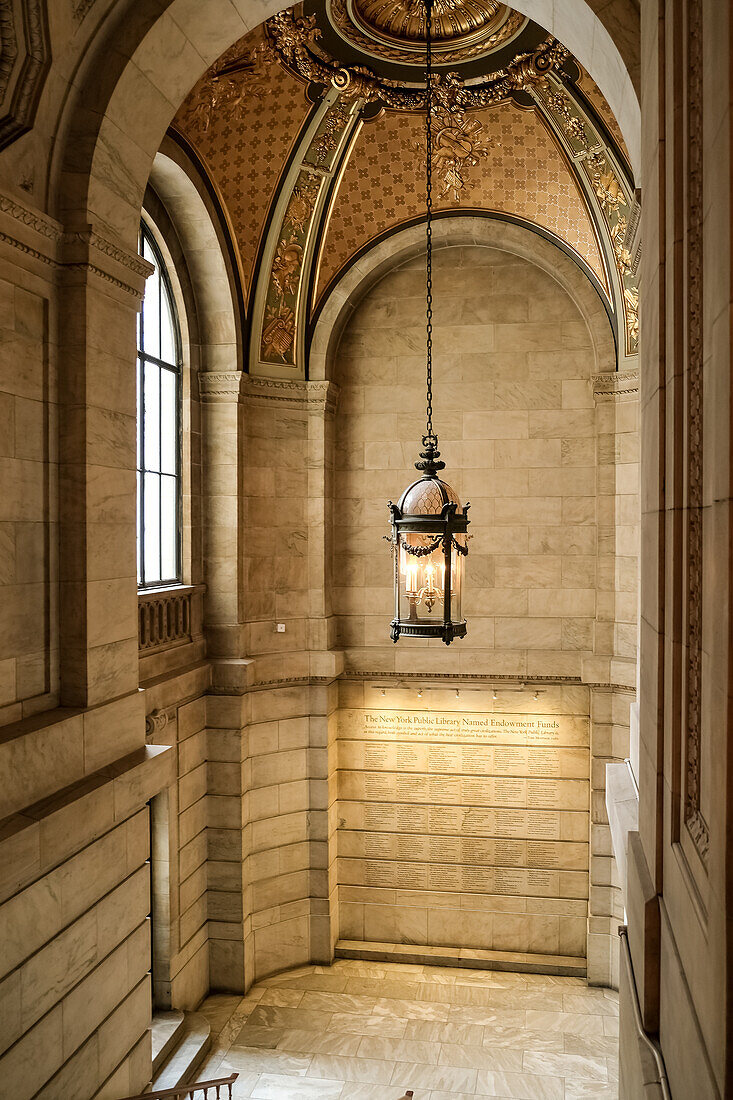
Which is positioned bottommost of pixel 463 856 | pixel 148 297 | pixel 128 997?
pixel 463 856

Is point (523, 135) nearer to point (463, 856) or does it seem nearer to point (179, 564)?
point (179, 564)

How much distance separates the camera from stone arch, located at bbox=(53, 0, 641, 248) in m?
5.68

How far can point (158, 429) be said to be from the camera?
34.0 ft

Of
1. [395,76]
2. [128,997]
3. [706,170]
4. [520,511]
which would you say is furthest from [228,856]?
[706,170]

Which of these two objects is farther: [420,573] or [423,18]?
[423,18]

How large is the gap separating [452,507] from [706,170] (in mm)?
4199

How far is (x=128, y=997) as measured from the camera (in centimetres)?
649

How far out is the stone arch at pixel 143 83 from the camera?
18.6 ft

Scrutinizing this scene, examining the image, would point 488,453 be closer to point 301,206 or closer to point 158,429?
point 301,206

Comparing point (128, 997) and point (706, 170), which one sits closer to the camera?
point (706, 170)

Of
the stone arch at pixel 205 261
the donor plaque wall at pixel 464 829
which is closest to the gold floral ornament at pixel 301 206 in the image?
the stone arch at pixel 205 261

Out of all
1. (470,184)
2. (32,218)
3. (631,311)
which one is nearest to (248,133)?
(470,184)

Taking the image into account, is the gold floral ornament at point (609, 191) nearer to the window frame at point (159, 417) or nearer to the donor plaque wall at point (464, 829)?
the window frame at point (159, 417)

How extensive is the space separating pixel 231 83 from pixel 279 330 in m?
3.05
